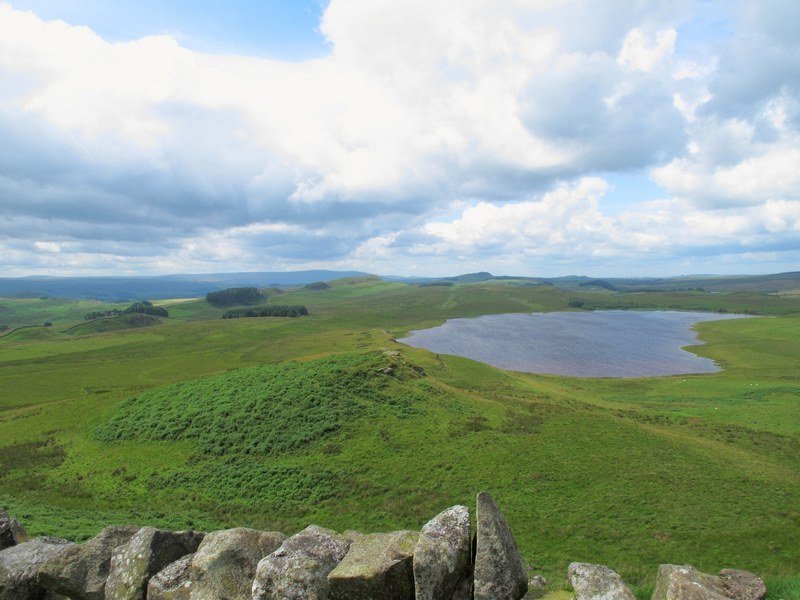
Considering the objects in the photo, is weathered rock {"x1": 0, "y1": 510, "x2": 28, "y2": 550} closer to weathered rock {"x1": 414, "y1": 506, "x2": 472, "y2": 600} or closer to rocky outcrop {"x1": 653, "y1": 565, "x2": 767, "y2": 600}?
weathered rock {"x1": 414, "y1": 506, "x2": 472, "y2": 600}

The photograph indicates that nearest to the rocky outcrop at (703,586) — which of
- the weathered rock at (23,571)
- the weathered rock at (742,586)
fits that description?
the weathered rock at (742,586)

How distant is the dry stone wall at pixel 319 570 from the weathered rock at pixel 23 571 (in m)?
0.02

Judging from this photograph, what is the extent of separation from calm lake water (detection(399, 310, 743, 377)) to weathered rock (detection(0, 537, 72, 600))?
305ft

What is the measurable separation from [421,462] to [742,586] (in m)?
24.9

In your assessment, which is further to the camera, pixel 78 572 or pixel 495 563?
pixel 78 572

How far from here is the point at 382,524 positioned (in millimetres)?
25000

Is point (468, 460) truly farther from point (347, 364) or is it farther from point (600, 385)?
point (600, 385)

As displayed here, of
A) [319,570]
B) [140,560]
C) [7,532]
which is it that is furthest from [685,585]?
[7,532]

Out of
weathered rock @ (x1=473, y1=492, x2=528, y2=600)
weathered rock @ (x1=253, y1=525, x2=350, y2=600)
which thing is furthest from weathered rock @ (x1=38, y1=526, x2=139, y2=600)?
weathered rock @ (x1=473, y1=492, x2=528, y2=600)

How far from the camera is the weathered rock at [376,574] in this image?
8.73 metres

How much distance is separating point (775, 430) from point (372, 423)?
41.0 m

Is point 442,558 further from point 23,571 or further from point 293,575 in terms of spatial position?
point 23,571

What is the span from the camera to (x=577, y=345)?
5157 inches

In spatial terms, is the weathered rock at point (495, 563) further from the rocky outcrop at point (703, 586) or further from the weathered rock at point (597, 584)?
the rocky outcrop at point (703, 586)
